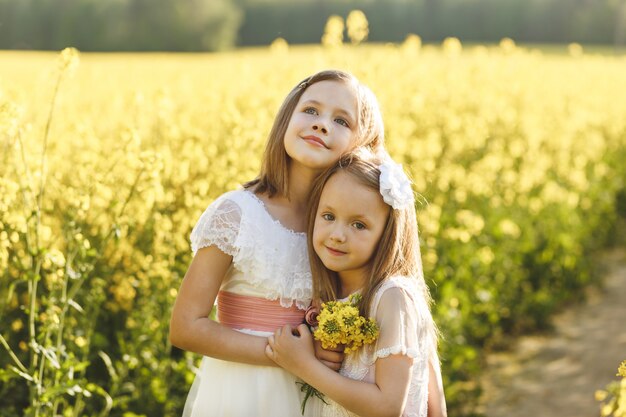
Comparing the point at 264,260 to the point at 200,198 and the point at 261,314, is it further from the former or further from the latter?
Result: the point at 200,198

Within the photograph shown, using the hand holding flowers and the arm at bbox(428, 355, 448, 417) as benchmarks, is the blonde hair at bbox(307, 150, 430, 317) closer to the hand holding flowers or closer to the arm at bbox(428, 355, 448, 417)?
the hand holding flowers

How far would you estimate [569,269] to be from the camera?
7.08m

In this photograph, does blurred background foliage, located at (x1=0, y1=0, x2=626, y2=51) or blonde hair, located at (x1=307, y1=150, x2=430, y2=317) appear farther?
blurred background foliage, located at (x1=0, y1=0, x2=626, y2=51)

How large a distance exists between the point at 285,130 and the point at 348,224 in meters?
0.40

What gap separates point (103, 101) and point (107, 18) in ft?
106

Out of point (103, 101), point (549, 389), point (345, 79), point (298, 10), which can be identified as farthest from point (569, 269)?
point (298, 10)

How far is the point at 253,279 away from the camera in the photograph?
270cm

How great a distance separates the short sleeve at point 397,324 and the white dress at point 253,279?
28cm

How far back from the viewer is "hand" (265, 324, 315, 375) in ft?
8.17

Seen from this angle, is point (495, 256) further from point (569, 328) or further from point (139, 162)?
point (139, 162)

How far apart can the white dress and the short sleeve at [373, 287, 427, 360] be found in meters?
0.28

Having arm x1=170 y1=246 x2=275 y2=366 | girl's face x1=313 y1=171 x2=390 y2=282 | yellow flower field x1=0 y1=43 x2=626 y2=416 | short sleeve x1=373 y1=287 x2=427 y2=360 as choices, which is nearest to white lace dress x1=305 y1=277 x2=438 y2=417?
short sleeve x1=373 y1=287 x2=427 y2=360

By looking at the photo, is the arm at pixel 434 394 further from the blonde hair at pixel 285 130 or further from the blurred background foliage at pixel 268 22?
the blurred background foliage at pixel 268 22

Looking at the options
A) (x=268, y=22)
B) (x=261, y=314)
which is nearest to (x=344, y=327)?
(x=261, y=314)
